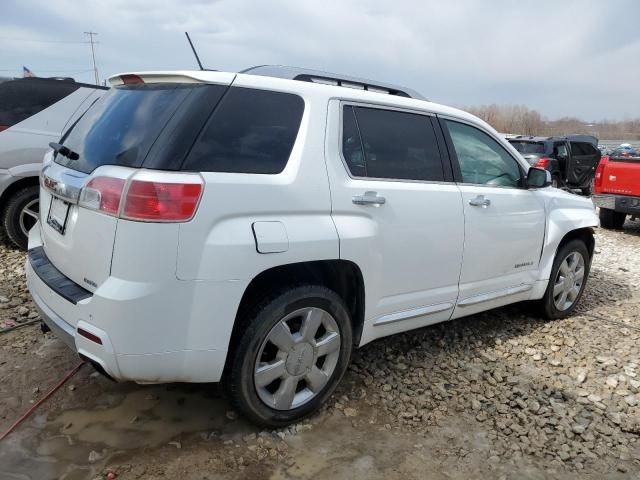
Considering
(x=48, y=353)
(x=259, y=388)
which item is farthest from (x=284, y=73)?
(x=48, y=353)

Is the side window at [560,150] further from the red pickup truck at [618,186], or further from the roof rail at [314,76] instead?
the roof rail at [314,76]

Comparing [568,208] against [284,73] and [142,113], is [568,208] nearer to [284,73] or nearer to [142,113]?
[284,73]

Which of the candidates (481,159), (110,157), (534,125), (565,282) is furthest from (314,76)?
(534,125)

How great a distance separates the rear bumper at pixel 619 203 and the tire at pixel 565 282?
502cm

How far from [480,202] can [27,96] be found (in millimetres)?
4801

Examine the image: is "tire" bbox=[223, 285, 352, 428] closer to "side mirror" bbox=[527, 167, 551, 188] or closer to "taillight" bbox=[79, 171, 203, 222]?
"taillight" bbox=[79, 171, 203, 222]

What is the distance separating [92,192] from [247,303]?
34.5 inches

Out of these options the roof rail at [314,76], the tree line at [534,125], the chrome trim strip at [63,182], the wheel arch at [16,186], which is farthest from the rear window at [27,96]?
the tree line at [534,125]

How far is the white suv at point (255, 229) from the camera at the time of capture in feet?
7.22

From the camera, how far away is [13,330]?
377 cm

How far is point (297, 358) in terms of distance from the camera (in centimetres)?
269

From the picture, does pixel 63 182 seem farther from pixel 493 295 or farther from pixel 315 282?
pixel 493 295

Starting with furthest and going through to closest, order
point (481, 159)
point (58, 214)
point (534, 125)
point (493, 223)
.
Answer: point (534, 125) → point (481, 159) → point (493, 223) → point (58, 214)

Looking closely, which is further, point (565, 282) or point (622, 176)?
point (622, 176)
